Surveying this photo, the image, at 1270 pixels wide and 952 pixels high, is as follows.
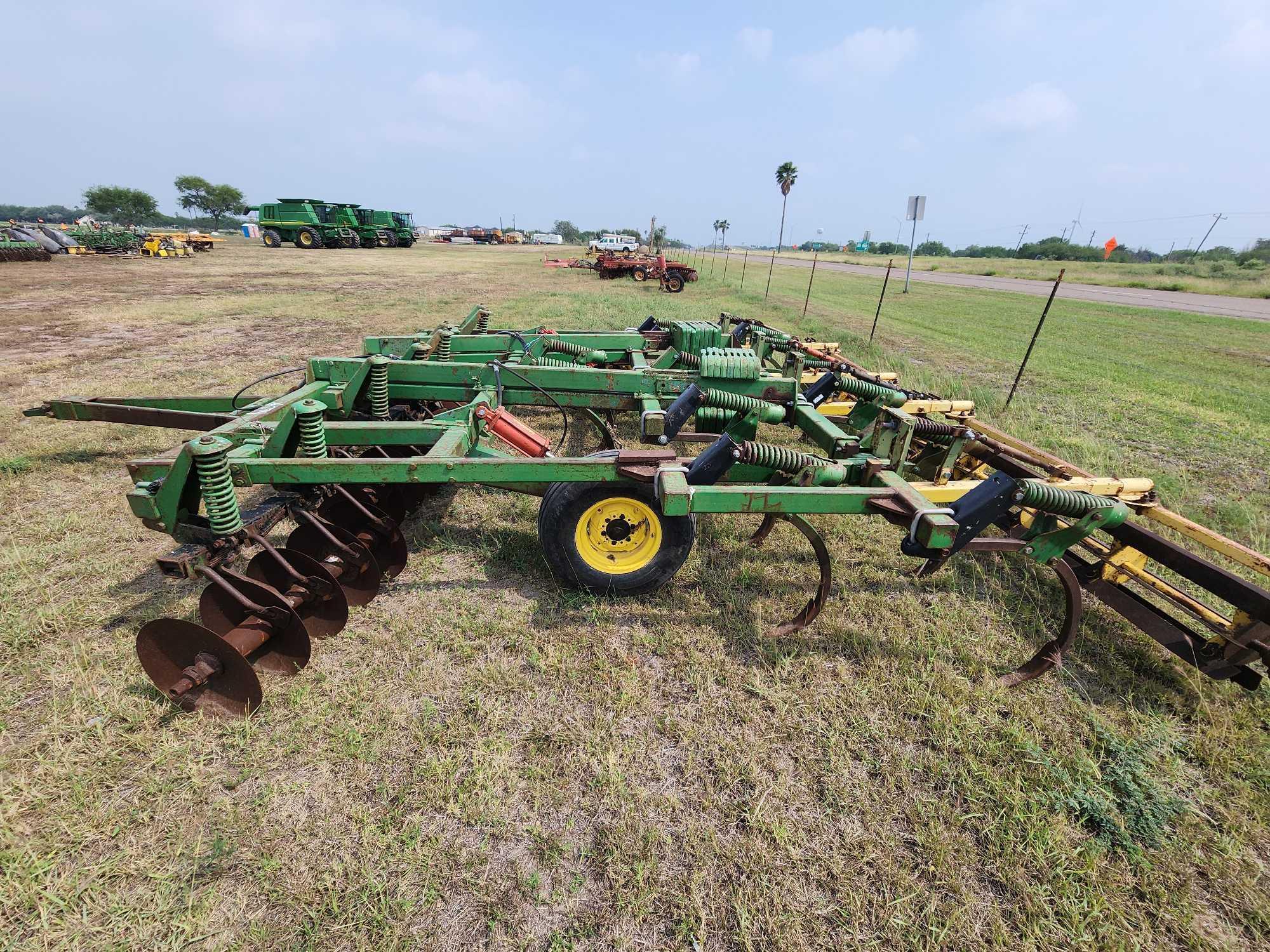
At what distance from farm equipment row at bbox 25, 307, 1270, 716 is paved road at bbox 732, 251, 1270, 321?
26.7 metres

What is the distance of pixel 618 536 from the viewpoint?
11.4 ft

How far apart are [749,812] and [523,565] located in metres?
2.14

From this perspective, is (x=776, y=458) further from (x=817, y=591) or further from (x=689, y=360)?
(x=689, y=360)

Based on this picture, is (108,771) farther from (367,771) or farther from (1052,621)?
(1052,621)

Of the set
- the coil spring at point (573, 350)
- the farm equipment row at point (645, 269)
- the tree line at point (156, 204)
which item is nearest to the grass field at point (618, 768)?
the coil spring at point (573, 350)

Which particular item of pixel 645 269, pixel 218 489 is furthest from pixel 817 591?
pixel 645 269

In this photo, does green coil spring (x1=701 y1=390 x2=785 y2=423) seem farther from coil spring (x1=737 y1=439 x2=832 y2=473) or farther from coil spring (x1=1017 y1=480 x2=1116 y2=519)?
coil spring (x1=1017 y1=480 x2=1116 y2=519)

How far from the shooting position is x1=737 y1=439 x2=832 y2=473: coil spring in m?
3.02

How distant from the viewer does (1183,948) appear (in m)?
1.87

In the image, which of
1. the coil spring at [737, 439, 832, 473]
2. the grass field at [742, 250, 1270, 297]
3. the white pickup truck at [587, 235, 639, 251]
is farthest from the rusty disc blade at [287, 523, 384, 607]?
the white pickup truck at [587, 235, 639, 251]

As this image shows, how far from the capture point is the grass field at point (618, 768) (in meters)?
1.90

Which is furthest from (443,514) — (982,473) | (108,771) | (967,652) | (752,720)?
(982,473)

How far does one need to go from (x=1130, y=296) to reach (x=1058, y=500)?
3672 centimetres

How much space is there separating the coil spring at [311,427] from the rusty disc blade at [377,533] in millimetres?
407
